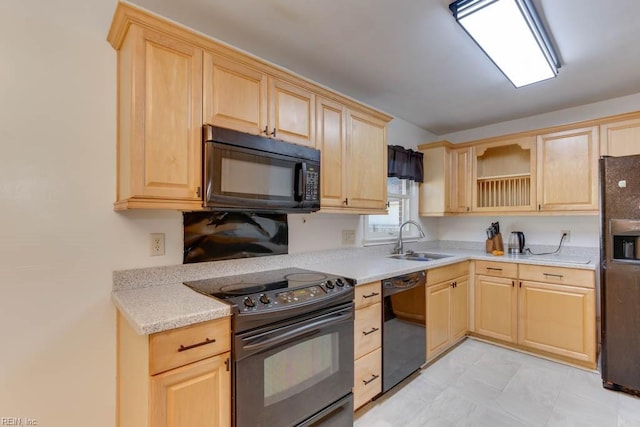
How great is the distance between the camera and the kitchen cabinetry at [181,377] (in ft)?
3.69

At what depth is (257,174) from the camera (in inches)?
66.7

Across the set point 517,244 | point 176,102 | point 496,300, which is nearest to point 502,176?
point 517,244

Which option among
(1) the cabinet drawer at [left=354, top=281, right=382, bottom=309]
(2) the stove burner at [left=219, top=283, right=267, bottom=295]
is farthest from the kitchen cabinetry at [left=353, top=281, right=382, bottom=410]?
(2) the stove burner at [left=219, top=283, right=267, bottom=295]

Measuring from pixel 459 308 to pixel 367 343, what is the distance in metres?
1.42

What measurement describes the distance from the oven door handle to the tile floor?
723mm

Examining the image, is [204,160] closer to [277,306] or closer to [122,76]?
[122,76]

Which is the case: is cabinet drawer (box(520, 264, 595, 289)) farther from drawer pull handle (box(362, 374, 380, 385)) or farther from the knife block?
drawer pull handle (box(362, 374, 380, 385))

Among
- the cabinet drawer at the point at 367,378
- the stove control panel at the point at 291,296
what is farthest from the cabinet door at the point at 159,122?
the cabinet drawer at the point at 367,378

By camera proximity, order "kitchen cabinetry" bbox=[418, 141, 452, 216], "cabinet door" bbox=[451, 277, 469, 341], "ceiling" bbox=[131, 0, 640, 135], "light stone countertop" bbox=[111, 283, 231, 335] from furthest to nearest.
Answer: "kitchen cabinetry" bbox=[418, 141, 452, 216], "cabinet door" bbox=[451, 277, 469, 341], "ceiling" bbox=[131, 0, 640, 135], "light stone countertop" bbox=[111, 283, 231, 335]

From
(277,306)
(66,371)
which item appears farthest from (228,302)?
(66,371)

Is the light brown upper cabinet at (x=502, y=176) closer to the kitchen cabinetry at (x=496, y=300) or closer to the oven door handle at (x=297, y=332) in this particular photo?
the kitchen cabinetry at (x=496, y=300)

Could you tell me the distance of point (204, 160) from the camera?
1537 mm

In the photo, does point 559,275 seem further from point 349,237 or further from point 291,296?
point 291,296

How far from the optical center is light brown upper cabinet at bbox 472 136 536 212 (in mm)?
3258
